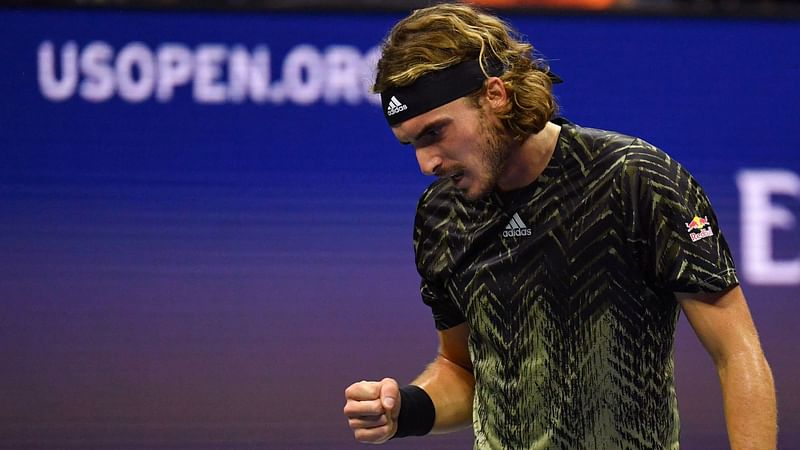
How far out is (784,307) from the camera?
398 cm

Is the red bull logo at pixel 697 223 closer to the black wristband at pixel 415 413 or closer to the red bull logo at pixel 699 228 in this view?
the red bull logo at pixel 699 228

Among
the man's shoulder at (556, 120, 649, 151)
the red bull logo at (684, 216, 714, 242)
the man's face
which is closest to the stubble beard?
the man's face

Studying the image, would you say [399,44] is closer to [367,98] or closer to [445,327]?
[445,327]

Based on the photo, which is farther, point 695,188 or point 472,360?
point 472,360

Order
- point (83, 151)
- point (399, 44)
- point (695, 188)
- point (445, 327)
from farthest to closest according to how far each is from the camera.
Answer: point (83, 151), point (445, 327), point (399, 44), point (695, 188)

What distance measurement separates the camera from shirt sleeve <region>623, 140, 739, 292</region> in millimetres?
2029

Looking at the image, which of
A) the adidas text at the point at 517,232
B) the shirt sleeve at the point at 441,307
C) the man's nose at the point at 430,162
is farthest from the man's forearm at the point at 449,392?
A: the man's nose at the point at 430,162

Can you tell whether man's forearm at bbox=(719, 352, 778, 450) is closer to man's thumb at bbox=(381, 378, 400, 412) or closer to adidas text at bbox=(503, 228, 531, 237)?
adidas text at bbox=(503, 228, 531, 237)

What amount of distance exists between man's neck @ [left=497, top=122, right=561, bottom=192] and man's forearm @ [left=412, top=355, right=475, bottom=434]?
531 mm

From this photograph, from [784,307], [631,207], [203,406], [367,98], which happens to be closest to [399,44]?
[631,207]

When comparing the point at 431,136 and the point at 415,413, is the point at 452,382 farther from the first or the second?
the point at 431,136

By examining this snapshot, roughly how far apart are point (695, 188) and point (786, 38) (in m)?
2.11

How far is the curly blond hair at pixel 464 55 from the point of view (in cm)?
221

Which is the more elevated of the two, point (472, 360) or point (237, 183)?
point (237, 183)
